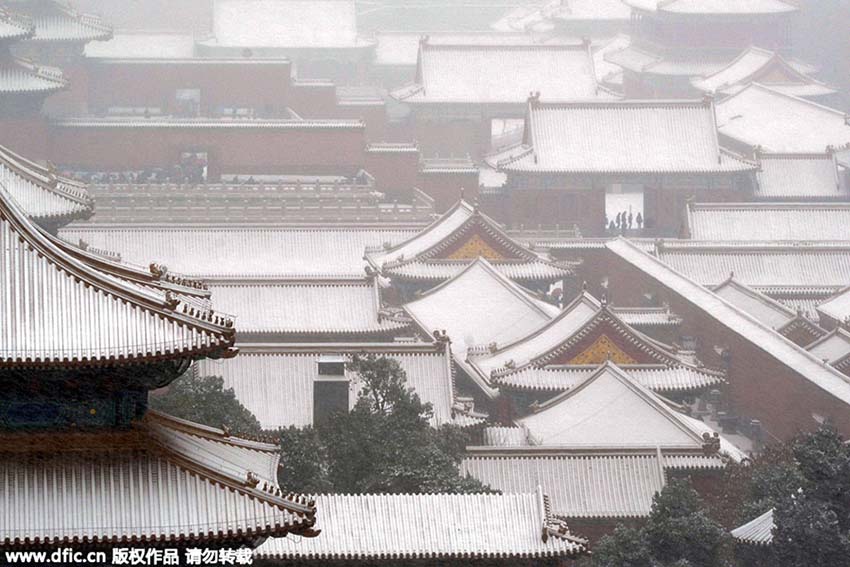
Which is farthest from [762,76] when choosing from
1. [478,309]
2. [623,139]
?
[478,309]

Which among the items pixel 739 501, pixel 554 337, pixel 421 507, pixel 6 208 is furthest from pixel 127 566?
pixel 554 337

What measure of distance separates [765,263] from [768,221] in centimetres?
463

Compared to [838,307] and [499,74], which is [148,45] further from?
[838,307]

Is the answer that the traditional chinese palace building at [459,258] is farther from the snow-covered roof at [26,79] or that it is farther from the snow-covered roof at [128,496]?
the snow-covered roof at [128,496]

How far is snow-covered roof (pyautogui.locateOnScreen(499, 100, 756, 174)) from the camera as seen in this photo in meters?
54.1

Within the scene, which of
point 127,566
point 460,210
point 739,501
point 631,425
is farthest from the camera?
point 460,210

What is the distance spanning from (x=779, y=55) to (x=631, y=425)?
152ft

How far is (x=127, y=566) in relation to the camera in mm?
15406

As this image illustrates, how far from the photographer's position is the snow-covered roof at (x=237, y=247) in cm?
4397

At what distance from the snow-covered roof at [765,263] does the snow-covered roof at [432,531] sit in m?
27.1

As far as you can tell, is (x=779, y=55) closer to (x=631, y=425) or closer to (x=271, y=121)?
(x=271, y=121)

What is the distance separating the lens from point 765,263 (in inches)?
1809

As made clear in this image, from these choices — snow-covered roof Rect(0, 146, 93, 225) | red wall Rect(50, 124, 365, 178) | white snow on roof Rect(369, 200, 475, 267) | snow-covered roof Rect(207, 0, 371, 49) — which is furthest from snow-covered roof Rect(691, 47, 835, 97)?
snow-covered roof Rect(0, 146, 93, 225)

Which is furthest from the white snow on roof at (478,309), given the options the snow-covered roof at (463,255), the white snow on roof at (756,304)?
the white snow on roof at (756,304)
